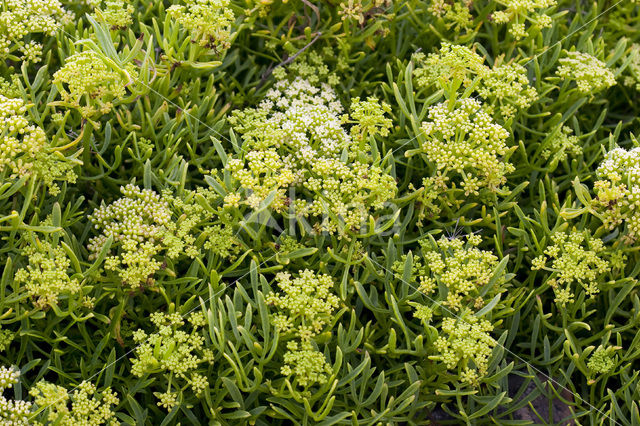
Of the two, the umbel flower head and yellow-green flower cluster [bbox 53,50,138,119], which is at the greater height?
yellow-green flower cluster [bbox 53,50,138,119]

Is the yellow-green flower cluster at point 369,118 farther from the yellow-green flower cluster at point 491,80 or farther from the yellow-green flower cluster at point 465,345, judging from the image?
the yellow-green flower cluster at point 465,345

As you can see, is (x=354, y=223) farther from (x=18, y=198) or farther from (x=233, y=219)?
(x=18, y=198)

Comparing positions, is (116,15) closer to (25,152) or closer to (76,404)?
(25,152)

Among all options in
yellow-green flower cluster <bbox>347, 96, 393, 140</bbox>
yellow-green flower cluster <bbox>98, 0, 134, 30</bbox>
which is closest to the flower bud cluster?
yellow-green flower cluster <bbox>347, 96, 393, 140</bbox>

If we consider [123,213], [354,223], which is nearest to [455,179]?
[354,223]

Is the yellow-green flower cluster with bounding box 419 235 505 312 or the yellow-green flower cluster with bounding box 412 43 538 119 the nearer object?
the yellow-green flower cluster with bounding box 419 235 505 312

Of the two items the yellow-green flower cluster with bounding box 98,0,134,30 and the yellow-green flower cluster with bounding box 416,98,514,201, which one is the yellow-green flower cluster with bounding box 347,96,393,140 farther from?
the yellow-green flower cluster with bounding box 98,0,134,30
